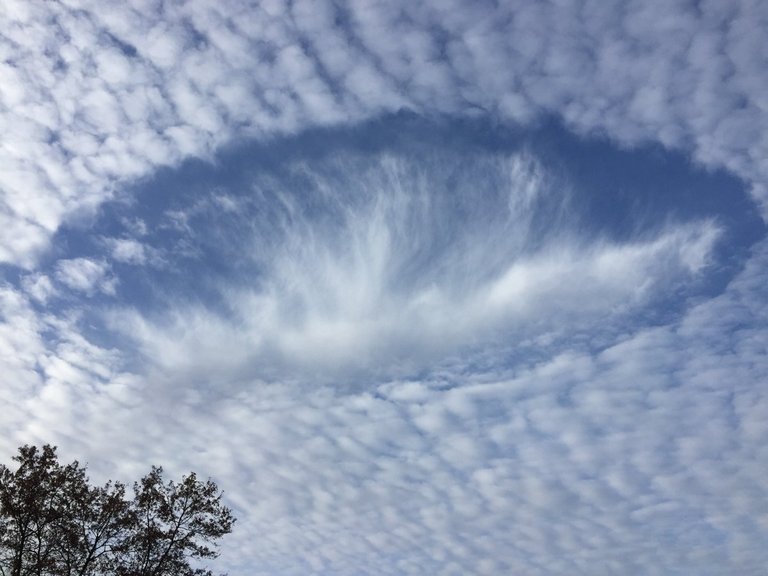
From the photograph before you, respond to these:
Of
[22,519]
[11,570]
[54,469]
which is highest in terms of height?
[54,469]

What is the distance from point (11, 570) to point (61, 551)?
3655mm

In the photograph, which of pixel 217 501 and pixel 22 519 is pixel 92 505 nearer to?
pixel 22 519

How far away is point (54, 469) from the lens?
45781 mm

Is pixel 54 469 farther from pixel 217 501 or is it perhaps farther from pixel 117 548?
pixel 217 501

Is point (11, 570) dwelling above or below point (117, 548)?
below

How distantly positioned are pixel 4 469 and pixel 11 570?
24.2ft

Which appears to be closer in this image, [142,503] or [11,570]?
[11,570]

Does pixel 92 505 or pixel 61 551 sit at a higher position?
pixel 92 505

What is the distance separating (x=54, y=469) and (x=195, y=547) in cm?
1192

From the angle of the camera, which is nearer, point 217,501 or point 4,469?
point 4,469

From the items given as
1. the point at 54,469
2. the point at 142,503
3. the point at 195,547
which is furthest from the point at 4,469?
the point at 195,547

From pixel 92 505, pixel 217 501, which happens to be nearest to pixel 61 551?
pixel 92 505

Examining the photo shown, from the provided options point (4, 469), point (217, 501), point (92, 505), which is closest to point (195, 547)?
point (217, 501)

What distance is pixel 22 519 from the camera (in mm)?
44219
